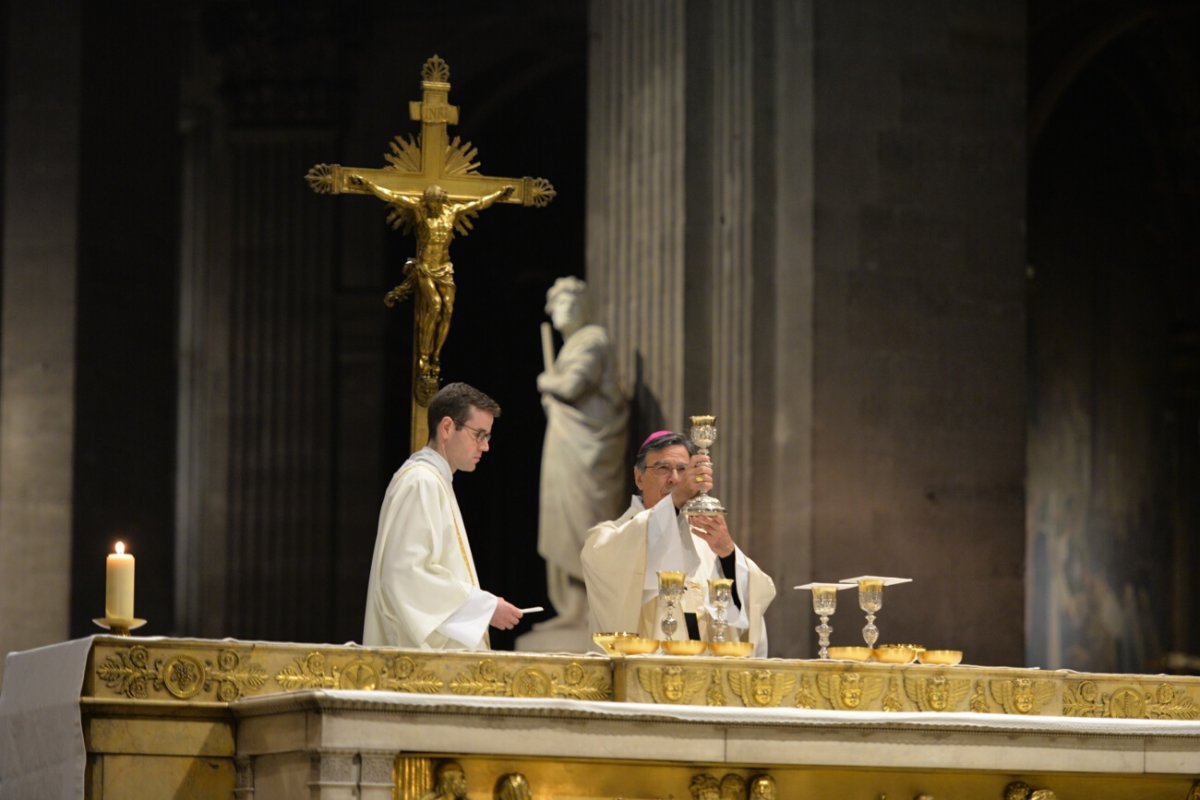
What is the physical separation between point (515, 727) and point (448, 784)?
26cm

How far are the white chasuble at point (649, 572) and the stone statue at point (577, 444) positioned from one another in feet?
17.8

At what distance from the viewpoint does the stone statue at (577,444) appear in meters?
13.8

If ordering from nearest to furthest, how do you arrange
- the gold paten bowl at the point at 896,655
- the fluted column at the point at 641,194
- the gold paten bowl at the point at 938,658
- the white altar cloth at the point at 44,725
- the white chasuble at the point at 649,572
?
the white altar cloth at the point at 44,725 → the gold paten bowl at the point at 896,655 → the gold paten bowl at the point at 938,658 → the white chasuble at the point at 649,572 → the fluted column at the point at 641,194

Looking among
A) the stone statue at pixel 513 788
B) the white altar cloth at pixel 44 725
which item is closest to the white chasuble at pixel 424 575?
the stone statue at pixel 513 788

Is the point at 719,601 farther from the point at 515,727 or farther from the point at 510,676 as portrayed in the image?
the point at 515,727

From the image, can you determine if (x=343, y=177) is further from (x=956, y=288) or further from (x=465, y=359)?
(x=465, y=359)

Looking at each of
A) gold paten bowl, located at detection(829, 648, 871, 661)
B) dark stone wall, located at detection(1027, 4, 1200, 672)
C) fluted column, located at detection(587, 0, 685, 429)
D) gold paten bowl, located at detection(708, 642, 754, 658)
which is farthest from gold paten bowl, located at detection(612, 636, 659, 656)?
dark stone wall, located at detection(1027, 4, 1200, 672)

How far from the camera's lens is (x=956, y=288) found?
13.8 meters

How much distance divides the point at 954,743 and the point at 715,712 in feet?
2.47

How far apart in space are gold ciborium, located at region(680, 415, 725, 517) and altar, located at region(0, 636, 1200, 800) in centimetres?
84

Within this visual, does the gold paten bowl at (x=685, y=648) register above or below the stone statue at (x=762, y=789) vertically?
above

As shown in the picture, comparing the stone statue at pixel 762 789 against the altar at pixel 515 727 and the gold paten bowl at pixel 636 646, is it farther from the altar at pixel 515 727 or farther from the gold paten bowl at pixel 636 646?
the gold paten bowl at pixel 636 646

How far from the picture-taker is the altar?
6559 mm

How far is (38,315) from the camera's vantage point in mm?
17266
